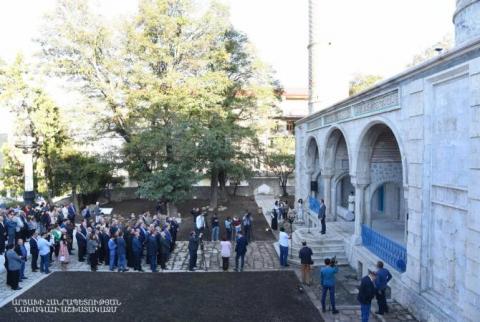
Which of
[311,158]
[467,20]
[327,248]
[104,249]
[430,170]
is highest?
[467,20]

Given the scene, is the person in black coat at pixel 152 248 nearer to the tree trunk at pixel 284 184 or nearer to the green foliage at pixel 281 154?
the green foliage at pixel 281 154

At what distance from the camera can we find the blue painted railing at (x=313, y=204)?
18562 millimetres

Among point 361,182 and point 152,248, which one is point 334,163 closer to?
point 361,182

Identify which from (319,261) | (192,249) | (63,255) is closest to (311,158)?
(319,261)

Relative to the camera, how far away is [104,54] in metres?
23.9

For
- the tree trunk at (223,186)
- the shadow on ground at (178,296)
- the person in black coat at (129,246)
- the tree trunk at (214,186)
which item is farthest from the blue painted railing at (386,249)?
the tree trunk at (223,186)

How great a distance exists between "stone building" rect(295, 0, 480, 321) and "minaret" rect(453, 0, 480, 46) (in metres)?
0.02

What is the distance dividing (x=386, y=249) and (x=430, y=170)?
3.31 meters

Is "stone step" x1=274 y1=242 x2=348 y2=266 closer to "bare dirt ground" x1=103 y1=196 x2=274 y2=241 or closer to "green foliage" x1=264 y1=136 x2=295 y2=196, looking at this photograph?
"bare dirt ground" x1=103 y1=196 x2=274 y2=241

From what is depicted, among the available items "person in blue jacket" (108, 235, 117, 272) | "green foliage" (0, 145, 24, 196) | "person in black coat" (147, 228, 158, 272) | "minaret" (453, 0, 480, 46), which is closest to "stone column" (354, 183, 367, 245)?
"minaret" (453, 0, 480, 46)

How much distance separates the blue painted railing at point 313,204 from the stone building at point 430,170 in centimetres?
530

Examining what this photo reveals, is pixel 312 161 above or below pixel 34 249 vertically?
above

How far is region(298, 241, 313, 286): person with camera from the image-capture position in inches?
438

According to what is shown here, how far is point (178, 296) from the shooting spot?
34.0 ft
